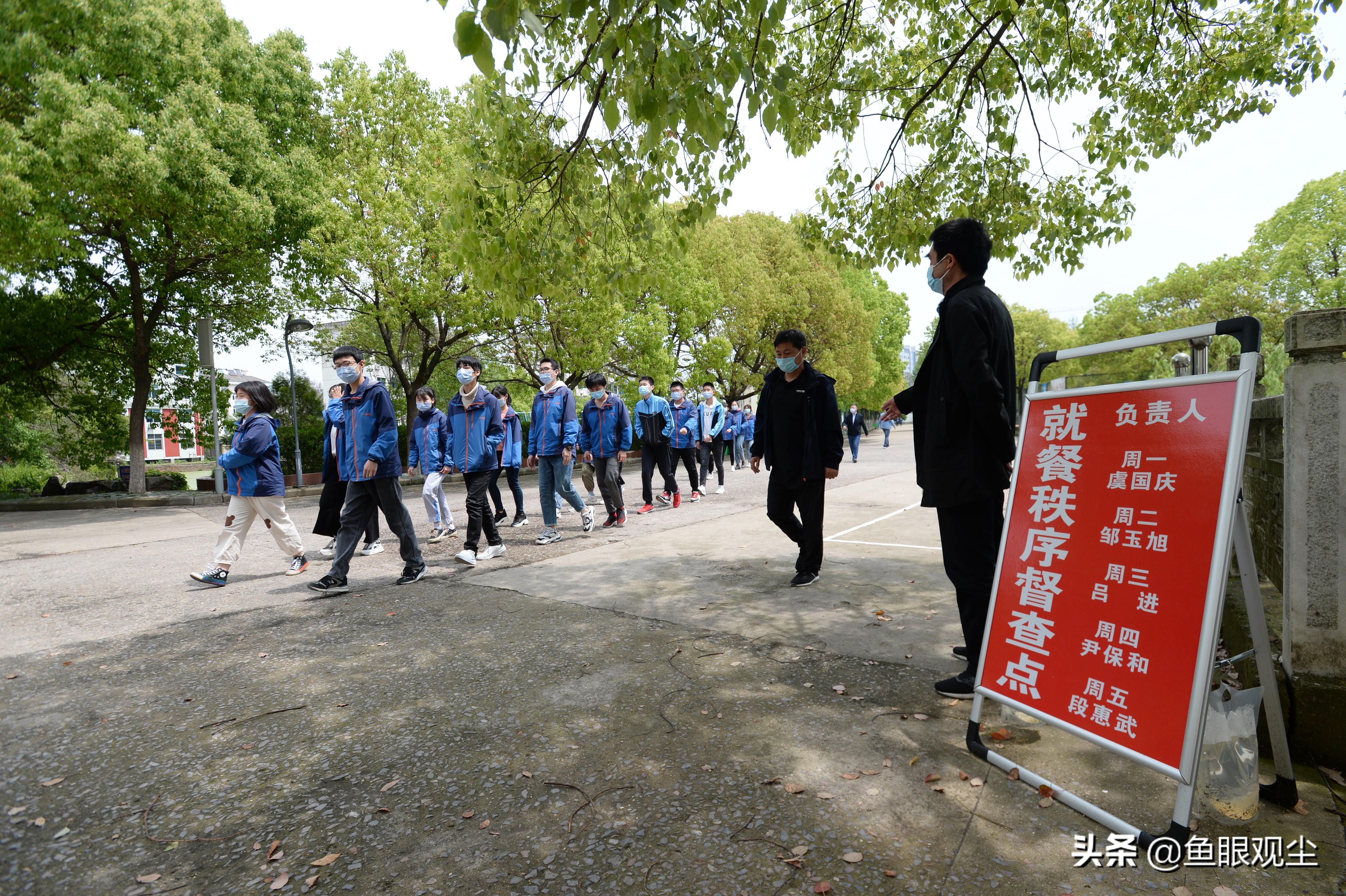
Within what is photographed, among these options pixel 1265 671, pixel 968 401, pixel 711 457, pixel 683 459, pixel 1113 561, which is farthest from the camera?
pixel 711 457

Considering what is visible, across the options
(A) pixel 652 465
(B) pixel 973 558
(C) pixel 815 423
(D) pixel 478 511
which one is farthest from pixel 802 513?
(A) pixel 652 465

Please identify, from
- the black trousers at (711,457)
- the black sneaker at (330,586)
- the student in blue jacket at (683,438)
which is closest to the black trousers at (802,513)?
the black sneaker at (330,586)

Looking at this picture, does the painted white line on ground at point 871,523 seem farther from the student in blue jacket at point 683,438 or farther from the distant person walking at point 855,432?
the distant person walking at point 855,432

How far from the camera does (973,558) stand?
3441 millimetres

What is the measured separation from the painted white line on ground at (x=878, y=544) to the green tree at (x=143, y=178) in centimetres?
1430

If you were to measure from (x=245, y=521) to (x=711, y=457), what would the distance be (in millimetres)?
9171

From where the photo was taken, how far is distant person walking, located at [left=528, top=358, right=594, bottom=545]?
27.8 feet

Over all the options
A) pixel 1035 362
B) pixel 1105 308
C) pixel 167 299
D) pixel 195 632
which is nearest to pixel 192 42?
pixel 167 299

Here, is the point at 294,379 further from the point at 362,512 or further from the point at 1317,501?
the point at 1317,501

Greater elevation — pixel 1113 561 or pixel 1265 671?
pixel 1113 561

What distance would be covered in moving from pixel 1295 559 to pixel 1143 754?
42.3 inches

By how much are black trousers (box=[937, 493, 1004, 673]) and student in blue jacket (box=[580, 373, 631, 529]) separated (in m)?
6.07

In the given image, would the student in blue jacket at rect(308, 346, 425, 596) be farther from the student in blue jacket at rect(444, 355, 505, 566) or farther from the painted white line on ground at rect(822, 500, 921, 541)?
the painted white line on ground at rect(822, 500, 921, 541)

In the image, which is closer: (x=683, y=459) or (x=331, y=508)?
(x=331, y=508)
